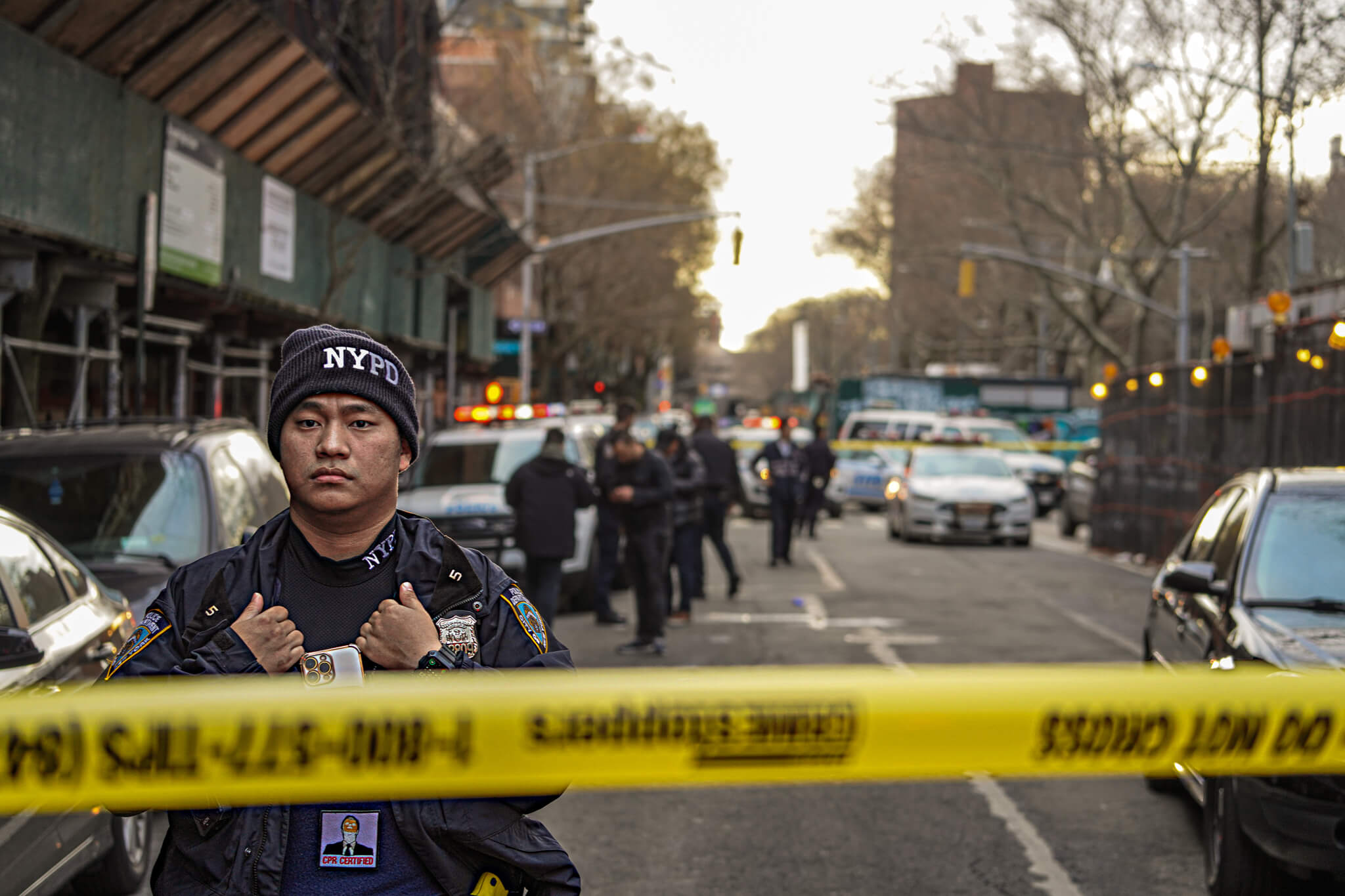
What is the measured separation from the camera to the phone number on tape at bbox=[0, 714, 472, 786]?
230cm

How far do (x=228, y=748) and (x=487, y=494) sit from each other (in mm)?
12127

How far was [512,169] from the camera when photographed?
3303 cm

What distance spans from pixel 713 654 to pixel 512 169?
22763 mm

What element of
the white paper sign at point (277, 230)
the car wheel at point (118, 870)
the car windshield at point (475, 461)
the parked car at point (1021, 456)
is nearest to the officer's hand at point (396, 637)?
the car wheel at point (118, 870)

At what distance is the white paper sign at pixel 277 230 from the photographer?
19.8 meters

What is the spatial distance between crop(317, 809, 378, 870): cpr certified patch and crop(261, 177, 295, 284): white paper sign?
17.8 m

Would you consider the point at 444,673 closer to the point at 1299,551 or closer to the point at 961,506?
the point at 1299,551

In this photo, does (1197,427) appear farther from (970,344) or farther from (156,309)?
(970,344)

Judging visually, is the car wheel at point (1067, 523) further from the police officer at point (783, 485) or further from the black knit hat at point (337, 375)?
the black knit hat at point (337, 375)

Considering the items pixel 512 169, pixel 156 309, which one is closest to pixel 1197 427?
pixel 156 309

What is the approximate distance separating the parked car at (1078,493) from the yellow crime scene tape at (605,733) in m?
22.8

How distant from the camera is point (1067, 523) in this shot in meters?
26.7

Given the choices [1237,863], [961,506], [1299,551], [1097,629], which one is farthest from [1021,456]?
[1237,863]

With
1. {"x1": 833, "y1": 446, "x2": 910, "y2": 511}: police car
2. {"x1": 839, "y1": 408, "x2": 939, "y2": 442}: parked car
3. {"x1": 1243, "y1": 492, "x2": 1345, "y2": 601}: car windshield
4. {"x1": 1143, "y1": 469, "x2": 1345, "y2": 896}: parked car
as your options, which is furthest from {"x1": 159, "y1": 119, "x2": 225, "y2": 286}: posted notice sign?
{"x1": 839, "y1": 408, "x2": 939, "y2": 442}: parked car
